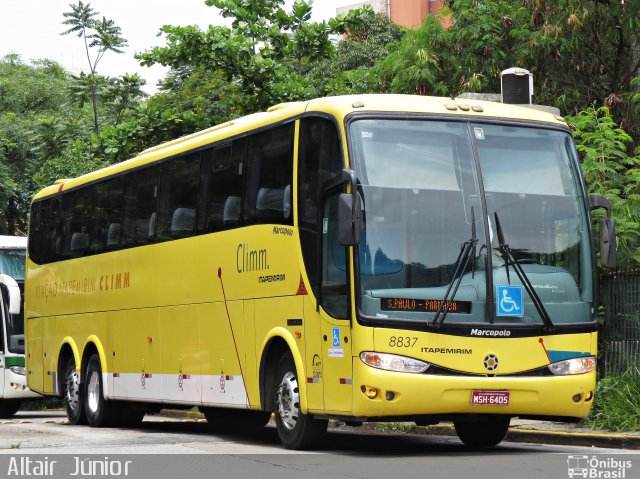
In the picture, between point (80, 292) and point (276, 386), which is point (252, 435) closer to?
point (276, 386)

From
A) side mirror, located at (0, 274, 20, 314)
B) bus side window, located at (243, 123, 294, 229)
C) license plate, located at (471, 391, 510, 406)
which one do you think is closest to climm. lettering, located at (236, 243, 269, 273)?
bus side window, located at (243, 123, 294, 229)

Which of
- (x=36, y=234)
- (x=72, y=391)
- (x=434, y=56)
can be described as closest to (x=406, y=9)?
(x=434, y=56)

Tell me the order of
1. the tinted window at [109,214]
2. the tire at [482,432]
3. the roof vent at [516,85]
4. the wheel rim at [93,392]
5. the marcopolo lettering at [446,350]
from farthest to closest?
1. the wheel rim at [93,392]
2. the tinted window at [109,214]
3. the roof vent at [516,85]
4. the tire at [482,432]
5. the marcopolo lettering at [446,350]

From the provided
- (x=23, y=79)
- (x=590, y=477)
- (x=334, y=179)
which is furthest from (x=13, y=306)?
(x=23, y=79)

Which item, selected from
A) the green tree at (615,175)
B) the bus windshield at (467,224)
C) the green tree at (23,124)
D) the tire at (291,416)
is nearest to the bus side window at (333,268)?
the bus windshield at (467,224)

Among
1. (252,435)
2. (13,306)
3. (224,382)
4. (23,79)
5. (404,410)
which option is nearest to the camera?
(404,410)

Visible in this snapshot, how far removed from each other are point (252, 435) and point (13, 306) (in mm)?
9398

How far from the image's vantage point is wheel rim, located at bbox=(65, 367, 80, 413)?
21422 millimetres

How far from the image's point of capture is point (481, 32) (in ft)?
87.4

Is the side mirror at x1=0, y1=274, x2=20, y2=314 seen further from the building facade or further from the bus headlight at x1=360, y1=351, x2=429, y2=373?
the building facade

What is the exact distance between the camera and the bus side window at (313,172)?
13.5m

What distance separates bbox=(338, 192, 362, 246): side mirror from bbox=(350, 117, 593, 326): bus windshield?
0.30m

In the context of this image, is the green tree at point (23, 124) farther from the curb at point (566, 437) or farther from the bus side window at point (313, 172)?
the bus side window at point (313, 172)

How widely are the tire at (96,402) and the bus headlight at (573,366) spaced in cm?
921
